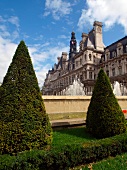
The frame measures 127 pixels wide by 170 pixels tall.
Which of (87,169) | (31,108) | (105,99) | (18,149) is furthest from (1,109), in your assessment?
(105,99)

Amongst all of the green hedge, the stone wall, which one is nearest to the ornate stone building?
the stone wall

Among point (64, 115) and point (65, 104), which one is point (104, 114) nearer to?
point (64, 115)

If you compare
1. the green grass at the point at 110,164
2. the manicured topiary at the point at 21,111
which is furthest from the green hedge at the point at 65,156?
the manicured topiary at the point at 21,111

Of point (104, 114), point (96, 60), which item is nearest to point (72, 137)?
point (104, 114)

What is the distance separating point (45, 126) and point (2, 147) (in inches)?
49.6

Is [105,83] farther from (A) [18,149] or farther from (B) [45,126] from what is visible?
(A) [18,149]

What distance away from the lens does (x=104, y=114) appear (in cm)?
693

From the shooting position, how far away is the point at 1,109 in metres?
4.77

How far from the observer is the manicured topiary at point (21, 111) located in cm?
457

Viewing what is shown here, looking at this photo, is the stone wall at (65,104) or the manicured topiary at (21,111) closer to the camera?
the manicured topiary at (21,111)

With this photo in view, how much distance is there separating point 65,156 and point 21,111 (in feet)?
5.40

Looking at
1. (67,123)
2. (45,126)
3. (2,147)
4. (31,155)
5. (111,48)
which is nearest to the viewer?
(31,155)

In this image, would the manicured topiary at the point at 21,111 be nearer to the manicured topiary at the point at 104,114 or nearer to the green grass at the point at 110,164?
the green grass at the point at 110,164

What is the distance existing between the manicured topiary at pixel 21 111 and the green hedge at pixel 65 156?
498 mm
